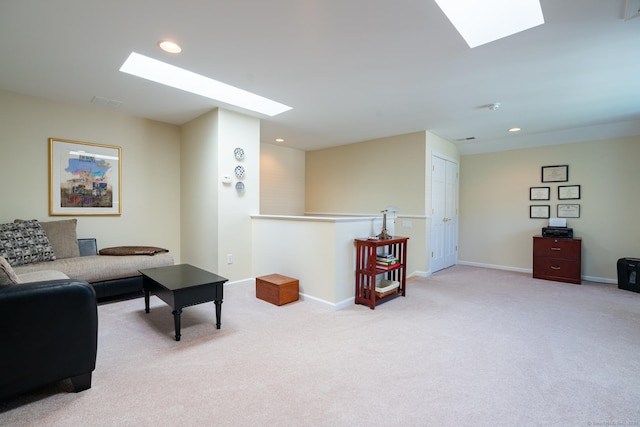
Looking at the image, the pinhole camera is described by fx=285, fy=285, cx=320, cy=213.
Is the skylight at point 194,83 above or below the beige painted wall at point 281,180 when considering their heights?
above

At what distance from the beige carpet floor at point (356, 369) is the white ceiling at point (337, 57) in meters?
2.44

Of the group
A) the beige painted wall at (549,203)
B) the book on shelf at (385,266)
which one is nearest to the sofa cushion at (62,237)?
the book on shelf at (385,266)

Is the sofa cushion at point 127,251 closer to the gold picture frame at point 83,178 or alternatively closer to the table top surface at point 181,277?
the gold picture frame at point 83,178

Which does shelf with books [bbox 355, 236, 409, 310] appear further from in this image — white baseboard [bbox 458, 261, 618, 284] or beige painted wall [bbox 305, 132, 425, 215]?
white baseboard [bbox 458, 261, 618, 284]

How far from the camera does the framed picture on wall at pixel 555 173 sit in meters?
4.92

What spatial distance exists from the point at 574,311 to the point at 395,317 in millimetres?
2111

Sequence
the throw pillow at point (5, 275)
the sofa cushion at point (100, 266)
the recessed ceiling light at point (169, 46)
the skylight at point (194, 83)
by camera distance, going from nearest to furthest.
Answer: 1. the throw pillow at point (5, 275)
2. the recessed ceiling light at point (169, 46)
3. the skylight at point (194, 83)
4. the sofa cushion at point (100, 266)

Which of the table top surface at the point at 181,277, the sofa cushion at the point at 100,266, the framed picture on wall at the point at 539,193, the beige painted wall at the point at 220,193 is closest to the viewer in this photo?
the table top surface at the point at 181,277

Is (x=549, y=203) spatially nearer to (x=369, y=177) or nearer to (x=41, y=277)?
(x=369, y=177)

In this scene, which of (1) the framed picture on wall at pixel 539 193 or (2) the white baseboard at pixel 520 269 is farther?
(1) the framed picture on wall at pixel 539 193

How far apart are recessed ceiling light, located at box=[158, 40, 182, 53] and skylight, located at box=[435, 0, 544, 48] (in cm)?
203

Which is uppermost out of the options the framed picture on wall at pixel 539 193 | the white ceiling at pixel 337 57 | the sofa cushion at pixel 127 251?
the white ceiling at pixel 337 57

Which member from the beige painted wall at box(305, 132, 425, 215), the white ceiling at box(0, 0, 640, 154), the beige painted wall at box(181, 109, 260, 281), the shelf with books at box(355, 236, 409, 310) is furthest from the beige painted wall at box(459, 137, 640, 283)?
the beige painted wall at box(181, 109, 260, 281)

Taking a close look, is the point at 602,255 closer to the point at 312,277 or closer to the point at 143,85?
the point at 312,277
